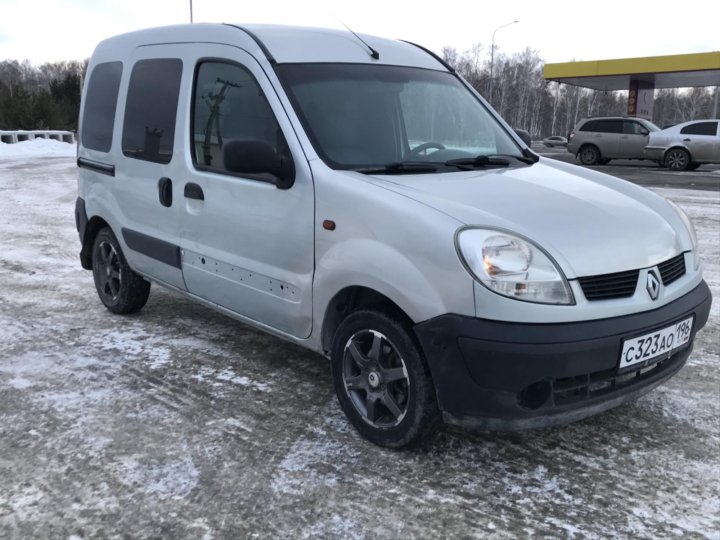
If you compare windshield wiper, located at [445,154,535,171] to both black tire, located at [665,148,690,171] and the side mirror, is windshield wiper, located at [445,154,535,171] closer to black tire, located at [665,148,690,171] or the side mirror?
the side mirror

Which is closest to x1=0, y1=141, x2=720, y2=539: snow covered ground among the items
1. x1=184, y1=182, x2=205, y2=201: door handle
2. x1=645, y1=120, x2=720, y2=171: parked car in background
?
x1=184, y1=182, x2=205, y2=201: door handle

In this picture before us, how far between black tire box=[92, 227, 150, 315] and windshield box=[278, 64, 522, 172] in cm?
220

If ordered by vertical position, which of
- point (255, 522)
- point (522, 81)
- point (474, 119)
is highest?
point (522, 81)

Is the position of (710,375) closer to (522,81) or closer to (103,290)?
(103,290)

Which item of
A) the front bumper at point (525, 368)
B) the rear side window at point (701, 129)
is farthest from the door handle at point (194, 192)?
the rear side window at point (701, 129)

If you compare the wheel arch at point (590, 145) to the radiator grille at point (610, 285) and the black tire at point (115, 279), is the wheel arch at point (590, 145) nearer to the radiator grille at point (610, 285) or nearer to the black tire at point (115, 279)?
the black tire at point (115, 279)

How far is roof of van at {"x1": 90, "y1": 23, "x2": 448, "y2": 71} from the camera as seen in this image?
362 centimetres

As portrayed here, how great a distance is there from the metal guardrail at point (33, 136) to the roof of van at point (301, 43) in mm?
29015

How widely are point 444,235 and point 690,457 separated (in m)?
1.55

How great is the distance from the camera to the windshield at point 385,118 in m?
3.37

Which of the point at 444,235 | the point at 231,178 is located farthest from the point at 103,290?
the point at 444,235

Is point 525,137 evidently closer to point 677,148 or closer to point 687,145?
point 687,145

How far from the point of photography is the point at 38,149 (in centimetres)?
2784

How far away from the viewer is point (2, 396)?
367cm
